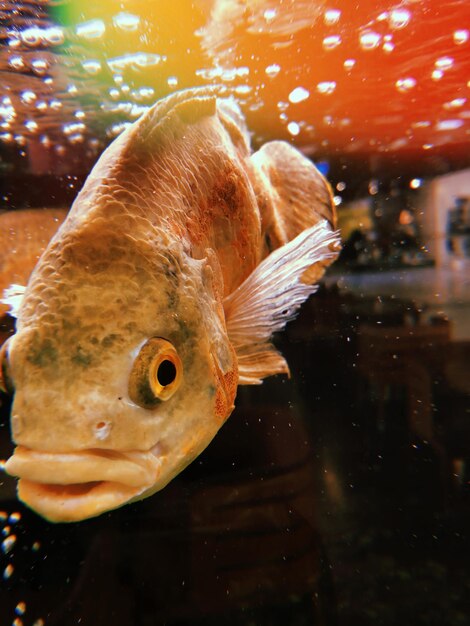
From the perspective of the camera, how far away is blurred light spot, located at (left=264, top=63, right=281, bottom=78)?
3.42 metres

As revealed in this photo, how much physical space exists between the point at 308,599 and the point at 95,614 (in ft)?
2.91

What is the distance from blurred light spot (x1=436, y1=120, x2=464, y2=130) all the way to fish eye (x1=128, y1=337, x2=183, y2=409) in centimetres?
446

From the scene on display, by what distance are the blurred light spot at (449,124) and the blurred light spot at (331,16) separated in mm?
2032

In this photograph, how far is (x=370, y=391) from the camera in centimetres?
338

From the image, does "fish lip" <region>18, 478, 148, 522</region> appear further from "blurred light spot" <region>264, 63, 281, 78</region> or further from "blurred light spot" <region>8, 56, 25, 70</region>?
"blurred light spot" <region>264, 63, 281, 78</region>

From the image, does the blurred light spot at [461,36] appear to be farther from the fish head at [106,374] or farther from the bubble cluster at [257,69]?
the fish head at [106,374]

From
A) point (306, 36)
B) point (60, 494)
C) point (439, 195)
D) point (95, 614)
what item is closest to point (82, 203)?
point (60, 494)

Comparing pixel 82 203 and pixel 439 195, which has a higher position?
pixel 439 195

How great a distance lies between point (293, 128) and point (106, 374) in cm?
395

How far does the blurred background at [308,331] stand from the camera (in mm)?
1766

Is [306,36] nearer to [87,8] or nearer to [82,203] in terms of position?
[87,8]

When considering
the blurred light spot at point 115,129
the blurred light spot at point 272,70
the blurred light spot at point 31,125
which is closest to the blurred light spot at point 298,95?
the blurred light spot at point 272,70

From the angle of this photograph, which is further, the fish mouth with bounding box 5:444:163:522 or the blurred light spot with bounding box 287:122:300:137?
the blurred light spot with bounding box 287:122:300:137

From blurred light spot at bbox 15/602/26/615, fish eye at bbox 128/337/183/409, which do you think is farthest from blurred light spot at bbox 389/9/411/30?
blurred light spot at bbox 15/602/26/615
